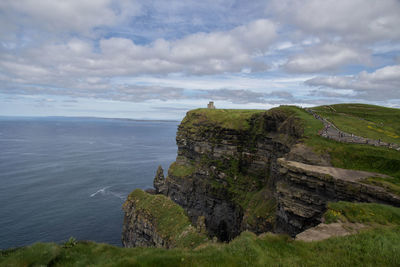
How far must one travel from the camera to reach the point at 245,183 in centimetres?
5494

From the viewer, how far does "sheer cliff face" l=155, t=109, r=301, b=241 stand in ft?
146

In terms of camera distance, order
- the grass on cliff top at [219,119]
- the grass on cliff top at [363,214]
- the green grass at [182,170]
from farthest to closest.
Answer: the green grass at [182,170] → the grass on cliff top at [219,119] → the grass on cliff top at [363,214]

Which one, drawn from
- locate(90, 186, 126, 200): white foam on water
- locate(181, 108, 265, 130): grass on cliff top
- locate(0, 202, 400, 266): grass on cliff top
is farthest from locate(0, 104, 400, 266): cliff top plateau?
locate(90, 186, 126, 200): white foam on water

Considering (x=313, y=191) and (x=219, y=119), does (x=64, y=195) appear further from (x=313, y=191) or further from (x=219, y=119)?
(x=313, y=191)

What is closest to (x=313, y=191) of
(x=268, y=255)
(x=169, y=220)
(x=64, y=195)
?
(x=268, y=255)

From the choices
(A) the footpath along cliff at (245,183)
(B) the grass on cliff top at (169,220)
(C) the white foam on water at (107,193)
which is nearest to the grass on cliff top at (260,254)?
(A) the footpath along cliff at (245,183)

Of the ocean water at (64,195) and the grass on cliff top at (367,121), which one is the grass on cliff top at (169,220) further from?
the grass on cliff top at (367,121)

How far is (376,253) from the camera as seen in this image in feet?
33.2

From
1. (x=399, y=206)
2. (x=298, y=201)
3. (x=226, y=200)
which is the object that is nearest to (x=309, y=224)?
(x=298, y=201)

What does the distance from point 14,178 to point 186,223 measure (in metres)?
87.9

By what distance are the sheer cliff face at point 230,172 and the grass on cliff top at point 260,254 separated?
28.1m

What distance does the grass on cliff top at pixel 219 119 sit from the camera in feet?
208

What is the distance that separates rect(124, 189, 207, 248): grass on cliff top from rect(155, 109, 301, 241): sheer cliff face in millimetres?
12384

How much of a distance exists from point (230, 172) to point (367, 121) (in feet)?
109
